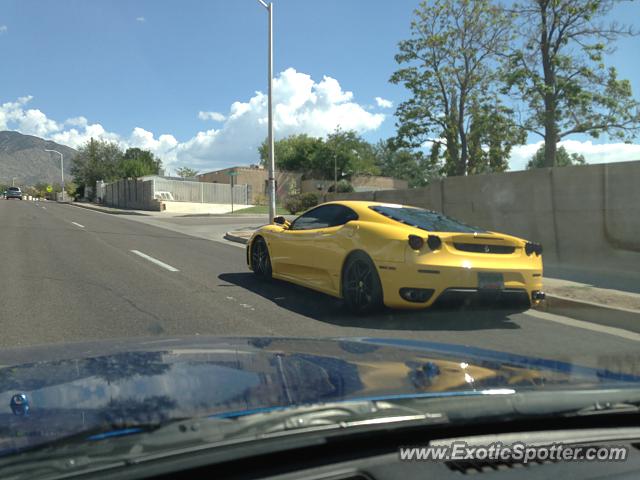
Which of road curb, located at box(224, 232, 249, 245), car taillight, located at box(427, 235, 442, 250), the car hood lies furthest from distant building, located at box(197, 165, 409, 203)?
the car hood

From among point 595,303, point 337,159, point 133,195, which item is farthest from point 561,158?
point 595,303

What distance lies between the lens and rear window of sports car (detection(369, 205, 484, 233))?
6.55 m

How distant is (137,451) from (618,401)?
1.55 m

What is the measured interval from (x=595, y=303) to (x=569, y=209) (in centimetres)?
402

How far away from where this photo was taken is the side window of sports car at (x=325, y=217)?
7241mm

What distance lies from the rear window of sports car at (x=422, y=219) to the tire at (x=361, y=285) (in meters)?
0.69

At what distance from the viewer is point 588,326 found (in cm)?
645

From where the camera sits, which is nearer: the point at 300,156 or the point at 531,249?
the point at 531,249

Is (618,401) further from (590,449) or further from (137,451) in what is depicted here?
(137,451)

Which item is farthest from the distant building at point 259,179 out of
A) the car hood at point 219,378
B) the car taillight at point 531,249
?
the car hood at point 219,378

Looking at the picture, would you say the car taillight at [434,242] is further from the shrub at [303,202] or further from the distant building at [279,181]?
the distant building at [279,181]

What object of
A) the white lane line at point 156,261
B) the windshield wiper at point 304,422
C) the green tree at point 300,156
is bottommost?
the white lane line at point 156,261

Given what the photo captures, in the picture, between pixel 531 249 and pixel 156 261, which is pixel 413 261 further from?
pixel 156 261

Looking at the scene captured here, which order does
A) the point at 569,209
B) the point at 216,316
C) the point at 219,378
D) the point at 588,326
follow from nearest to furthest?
the point at 219,378, the point at 216,316, the point at 588,326, the point at 569,209
